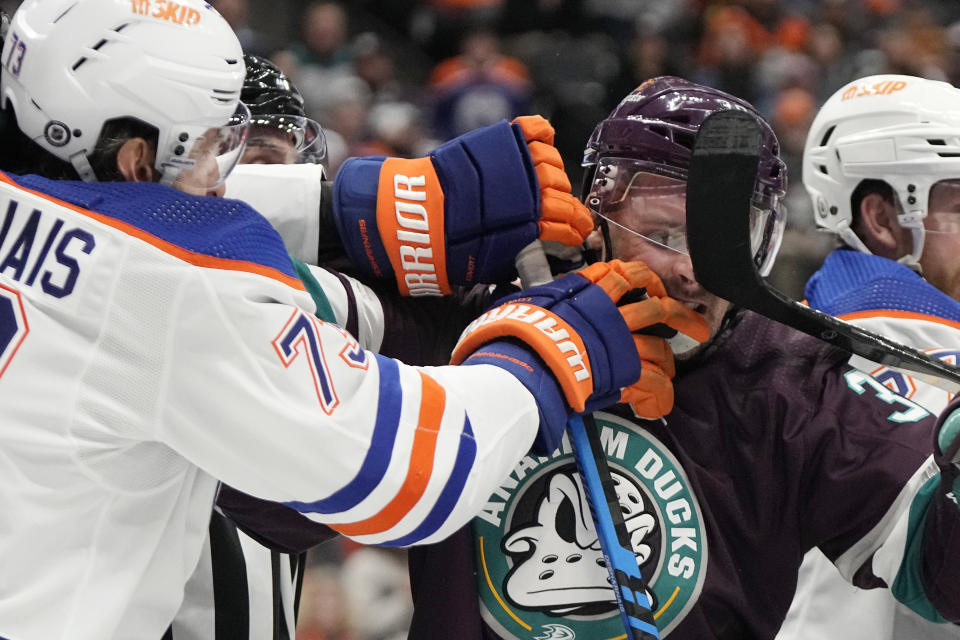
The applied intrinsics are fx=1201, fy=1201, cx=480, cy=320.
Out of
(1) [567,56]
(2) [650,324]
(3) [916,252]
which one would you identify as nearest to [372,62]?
(1) [567,56]

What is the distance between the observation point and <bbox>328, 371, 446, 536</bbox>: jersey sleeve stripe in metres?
1.36

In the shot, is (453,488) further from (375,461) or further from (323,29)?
(323,29)

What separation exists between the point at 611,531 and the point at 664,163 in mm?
526

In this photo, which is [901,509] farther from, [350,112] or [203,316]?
[350,112]

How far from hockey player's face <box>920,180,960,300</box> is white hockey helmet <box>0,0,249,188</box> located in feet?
4.66

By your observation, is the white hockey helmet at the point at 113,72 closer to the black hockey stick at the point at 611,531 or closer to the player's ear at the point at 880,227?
the black hockey stick at the point at 611,531

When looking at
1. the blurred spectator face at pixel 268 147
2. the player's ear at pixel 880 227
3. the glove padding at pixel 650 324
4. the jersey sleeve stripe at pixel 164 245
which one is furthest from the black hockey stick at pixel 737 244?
the blurred spectator face at pixel 268 147

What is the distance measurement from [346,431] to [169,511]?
287mm

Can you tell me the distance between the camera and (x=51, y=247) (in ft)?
4.27

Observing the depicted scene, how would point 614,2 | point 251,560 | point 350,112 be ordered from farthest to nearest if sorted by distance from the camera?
point 614,2 → point 350,112 → point 251,560

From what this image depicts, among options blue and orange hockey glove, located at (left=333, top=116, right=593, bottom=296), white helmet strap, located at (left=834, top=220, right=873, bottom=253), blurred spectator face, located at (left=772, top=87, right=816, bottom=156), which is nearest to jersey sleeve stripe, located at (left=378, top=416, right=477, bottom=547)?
blue and orange hockey glove, located at (left=333, top=116, right=593, bottom=296)

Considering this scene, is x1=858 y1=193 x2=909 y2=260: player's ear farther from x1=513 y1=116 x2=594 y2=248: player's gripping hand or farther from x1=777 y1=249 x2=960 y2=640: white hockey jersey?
x1=513 y1=116 x2=594 y2=248: player's gripping hand

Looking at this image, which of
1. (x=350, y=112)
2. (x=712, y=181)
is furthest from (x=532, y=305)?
(x=350, y=112)

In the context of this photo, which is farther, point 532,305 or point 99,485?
point 532,305
